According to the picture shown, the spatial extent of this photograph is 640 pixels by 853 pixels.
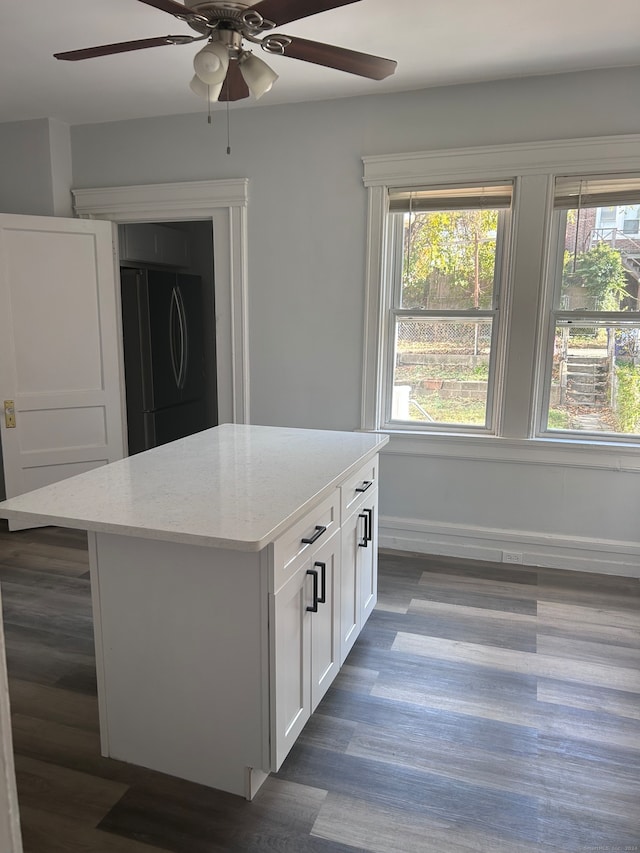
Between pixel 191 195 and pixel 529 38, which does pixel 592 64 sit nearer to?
pixel 529 38

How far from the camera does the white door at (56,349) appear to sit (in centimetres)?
396

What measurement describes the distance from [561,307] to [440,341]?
0.71 meters

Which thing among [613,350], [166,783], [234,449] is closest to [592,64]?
[613,350]

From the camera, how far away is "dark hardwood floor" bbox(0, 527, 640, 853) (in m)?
1.75

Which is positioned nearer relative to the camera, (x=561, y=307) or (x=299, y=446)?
(x=299, y=446)

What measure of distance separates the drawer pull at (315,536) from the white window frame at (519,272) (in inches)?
71.7

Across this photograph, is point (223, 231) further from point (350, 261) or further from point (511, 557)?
point (511, 557)

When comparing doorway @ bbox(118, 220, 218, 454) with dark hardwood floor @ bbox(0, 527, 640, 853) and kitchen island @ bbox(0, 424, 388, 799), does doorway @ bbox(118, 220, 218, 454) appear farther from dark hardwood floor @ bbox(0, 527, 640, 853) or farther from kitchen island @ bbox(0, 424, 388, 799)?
kitchen island @ bbox(0, 424, 388, 799)

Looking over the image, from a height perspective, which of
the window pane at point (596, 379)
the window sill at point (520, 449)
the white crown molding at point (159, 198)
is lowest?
the window sill at point (520, 449)

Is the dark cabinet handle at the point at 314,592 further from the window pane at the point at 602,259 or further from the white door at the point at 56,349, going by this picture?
the white door at the point at 56,349

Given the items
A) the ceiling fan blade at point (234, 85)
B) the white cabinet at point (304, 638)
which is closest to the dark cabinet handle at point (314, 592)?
the white cabinet at point (304, 638)

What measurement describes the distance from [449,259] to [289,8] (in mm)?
A: 2064

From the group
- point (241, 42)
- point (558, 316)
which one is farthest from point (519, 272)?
point (241, 42)

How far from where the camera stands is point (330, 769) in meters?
2.00
